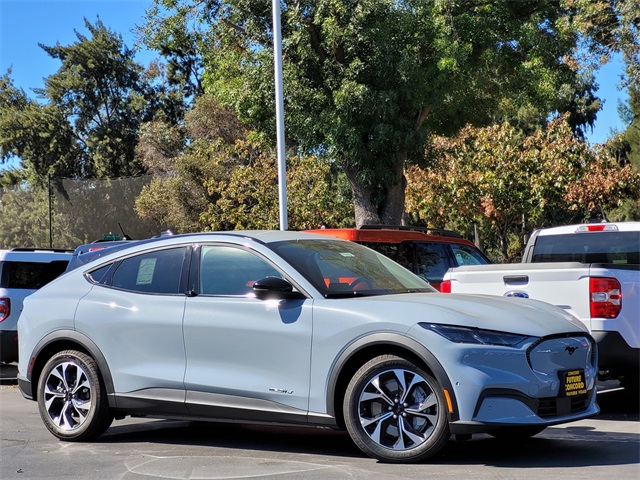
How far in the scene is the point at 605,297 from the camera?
805cm

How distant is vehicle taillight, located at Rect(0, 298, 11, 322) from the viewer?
12867 millimetres

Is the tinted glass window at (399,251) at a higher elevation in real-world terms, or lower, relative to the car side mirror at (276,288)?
higher

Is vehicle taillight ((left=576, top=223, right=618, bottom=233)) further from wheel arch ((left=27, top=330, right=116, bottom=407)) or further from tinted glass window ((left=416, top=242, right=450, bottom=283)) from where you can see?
wheel arch ((left=27, top=330, right=116, bottom=407))

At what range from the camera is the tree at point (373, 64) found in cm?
1944

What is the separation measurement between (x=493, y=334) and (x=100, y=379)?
126 inches

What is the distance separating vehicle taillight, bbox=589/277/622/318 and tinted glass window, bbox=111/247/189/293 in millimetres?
3599

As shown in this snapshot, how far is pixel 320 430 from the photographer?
306 inches

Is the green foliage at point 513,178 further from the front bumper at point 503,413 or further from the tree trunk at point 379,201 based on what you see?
the front bumper at point 503,413

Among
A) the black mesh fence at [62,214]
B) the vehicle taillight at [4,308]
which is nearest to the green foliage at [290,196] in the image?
the black mesh fence at [62,214]

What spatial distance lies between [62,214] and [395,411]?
27563 millimetres

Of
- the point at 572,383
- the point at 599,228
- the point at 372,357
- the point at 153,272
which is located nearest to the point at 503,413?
the point at 572,383

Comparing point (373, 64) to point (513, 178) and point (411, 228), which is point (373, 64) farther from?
point (513, 178)

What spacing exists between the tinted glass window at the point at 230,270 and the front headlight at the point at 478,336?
1.40 metres

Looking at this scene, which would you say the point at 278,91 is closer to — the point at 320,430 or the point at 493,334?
the point at 320,430
